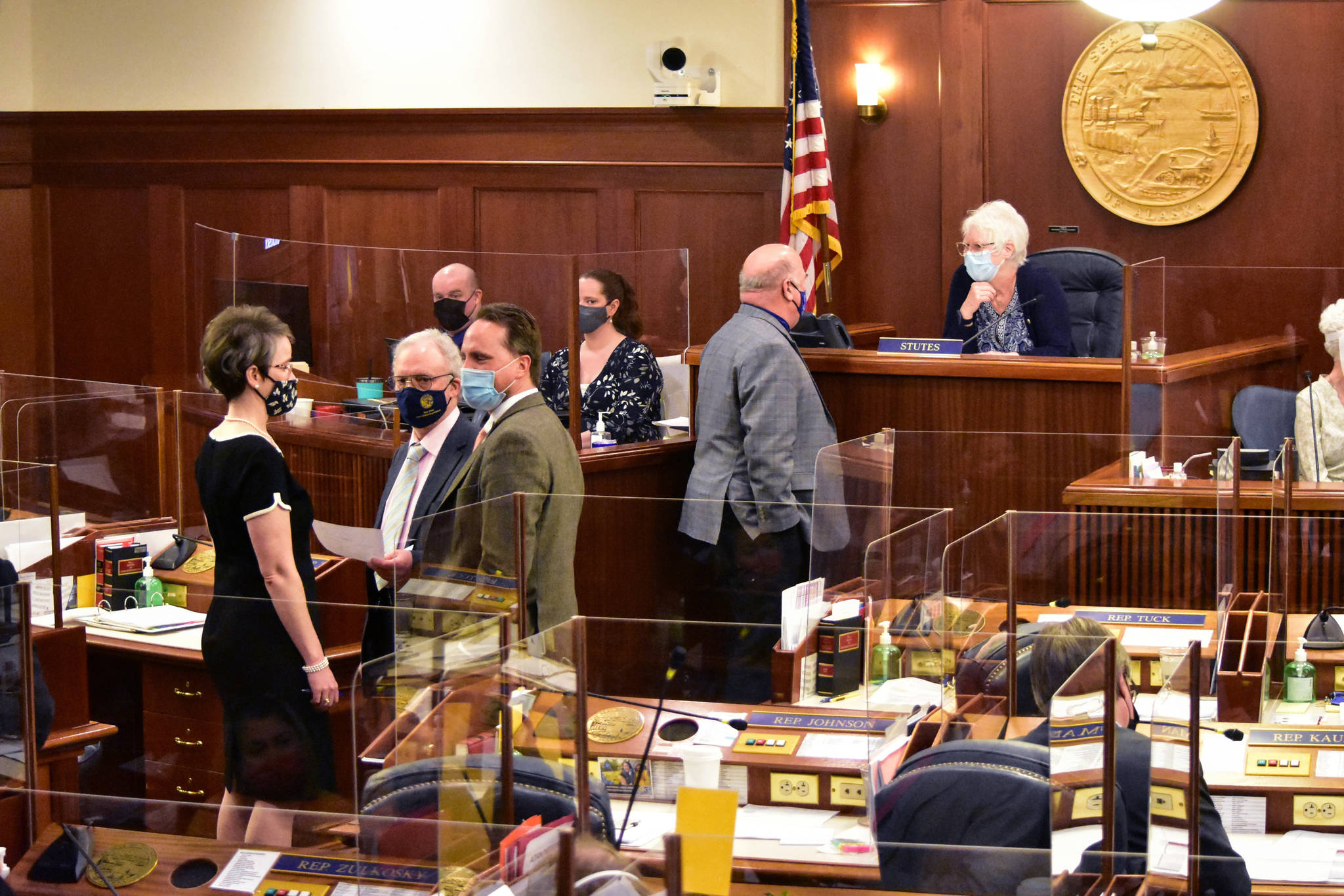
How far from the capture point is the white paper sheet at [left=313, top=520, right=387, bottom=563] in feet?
12.3

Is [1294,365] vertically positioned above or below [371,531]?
above

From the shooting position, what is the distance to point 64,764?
3.25m

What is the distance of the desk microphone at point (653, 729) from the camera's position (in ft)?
7.39

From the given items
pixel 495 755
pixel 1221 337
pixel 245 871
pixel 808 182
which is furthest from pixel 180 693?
pixel 808 182

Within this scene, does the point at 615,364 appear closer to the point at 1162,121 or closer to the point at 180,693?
the point at 180,693

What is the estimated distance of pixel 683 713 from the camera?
9.28 feet

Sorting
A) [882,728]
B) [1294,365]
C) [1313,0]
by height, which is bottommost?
[882,728]

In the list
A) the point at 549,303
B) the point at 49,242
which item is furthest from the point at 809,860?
the point at 49,242

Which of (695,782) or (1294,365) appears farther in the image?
(1294,365)

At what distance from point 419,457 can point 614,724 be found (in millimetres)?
1295

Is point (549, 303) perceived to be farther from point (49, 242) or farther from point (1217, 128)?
point (49, 242)

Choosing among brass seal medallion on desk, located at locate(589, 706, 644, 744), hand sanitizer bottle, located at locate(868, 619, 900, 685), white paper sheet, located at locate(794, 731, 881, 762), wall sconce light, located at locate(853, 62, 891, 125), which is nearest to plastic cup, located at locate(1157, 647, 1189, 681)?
hand sanitizer bottle, located at locate(868, 619, 900, 685)

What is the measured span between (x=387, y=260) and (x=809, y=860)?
10.9 feet

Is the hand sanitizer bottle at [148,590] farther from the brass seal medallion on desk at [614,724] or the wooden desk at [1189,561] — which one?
the wooden desk at [1189,561]
